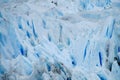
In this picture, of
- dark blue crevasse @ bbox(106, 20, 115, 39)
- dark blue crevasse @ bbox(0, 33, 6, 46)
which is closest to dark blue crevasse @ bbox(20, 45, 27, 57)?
dark blue crevasse @ bbox(0, 33, 6, 46)

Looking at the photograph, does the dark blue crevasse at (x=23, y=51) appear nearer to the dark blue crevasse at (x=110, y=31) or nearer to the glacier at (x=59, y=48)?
the glacier at (x=59, y=48)

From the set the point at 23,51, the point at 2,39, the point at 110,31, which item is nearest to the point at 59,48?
the point at 23,51

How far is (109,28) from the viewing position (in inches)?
217

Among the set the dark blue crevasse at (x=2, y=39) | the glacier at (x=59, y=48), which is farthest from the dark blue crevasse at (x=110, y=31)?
the dark blue crevasse at (x=2, y=39)

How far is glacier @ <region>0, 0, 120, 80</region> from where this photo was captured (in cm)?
423

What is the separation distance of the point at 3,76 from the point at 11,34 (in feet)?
5.34

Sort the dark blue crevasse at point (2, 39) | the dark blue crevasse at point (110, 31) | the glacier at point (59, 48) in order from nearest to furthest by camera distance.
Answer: the glacier at point (59, 48), the dark blue crevasse at point (110, 31), the dark blue crevasse at point (2, 39)

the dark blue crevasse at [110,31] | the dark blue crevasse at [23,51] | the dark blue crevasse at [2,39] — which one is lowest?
the dark blue crevasse at [23,51]

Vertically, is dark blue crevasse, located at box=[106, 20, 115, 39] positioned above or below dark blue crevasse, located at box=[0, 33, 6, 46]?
above

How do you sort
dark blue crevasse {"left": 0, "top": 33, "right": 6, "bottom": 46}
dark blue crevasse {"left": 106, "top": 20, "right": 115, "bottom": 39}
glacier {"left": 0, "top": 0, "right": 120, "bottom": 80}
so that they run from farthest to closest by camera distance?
dark blue crevasse {"left": 0, "top": 33, "right": 6, "bottom": 46} < dark blue crevasse {"left": 106, "top": 20, "right": 115, "bottom": 39} < glacier {"left": 0, "top": 0, "right": 120, "bottom": 80}

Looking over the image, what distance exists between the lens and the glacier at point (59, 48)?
4227 millimetres

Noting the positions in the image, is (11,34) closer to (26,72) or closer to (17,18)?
(17,18)

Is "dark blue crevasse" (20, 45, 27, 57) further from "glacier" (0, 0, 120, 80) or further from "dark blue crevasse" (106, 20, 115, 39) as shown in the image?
"dark blue crevasse" (106, 20, 115, 39)

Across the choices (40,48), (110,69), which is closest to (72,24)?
(40,48)
